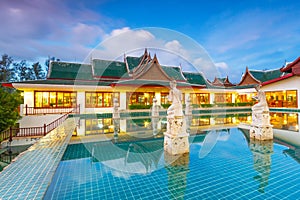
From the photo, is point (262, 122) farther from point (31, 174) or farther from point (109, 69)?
point (109, 69)

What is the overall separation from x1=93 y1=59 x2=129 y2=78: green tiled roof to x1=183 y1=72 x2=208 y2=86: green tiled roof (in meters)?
9.99

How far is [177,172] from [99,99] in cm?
1406

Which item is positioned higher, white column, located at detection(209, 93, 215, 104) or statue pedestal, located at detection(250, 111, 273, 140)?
white column, located at detection(209, 93, 215, 104)

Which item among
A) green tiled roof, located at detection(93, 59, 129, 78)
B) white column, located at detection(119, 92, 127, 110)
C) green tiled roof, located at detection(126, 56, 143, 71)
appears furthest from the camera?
green tiled roof, located at detection(126, 56, 143, 71)

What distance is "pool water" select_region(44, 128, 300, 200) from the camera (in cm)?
292

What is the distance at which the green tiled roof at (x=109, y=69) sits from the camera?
767 inches

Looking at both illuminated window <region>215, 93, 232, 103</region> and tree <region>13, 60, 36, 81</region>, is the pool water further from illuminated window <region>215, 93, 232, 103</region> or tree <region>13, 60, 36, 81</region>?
tree <region>13, 60, 36, 81</region>

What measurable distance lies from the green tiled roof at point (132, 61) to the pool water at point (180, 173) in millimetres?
16572

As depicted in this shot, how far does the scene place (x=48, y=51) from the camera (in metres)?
37.4

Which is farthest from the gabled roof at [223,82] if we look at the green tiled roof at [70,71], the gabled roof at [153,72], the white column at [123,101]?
the green tiled roof at [70,71]

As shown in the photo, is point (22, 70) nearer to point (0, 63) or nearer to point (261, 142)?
point (0, 63)

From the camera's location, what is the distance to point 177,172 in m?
3.76

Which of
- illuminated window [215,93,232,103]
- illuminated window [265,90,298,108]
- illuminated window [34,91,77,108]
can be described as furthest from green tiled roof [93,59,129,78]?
illuminated window [265,90,298,108]

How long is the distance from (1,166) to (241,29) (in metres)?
22.3
